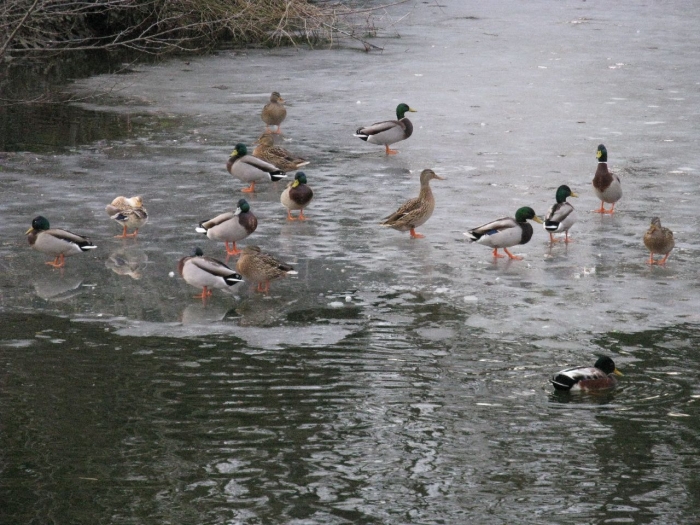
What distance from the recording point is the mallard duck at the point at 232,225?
10.2 meters

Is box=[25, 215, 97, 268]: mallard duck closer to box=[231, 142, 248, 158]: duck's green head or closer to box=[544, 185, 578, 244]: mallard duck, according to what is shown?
box=[231, 142, 248, 158]: duck's green head

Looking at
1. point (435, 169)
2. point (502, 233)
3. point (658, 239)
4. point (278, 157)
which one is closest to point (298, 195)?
point (278, 157)

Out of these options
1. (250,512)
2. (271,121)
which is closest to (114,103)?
(271,121)

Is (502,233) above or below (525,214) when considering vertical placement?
below

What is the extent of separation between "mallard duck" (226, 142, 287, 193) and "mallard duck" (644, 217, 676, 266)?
459 centimetres

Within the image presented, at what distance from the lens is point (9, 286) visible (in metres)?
9.45

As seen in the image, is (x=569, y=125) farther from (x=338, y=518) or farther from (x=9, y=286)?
(x=338, y=518)

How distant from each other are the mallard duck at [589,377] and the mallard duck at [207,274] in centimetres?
302

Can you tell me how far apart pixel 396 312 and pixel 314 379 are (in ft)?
5.15

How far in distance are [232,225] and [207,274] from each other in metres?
1.27

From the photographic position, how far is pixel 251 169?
12.6 meters

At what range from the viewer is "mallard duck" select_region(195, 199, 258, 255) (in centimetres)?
1025

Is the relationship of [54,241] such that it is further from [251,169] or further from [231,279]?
[251,169]

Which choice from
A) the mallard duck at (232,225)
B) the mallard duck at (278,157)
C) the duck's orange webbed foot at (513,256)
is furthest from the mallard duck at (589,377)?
the mallard duck at (278,157)
